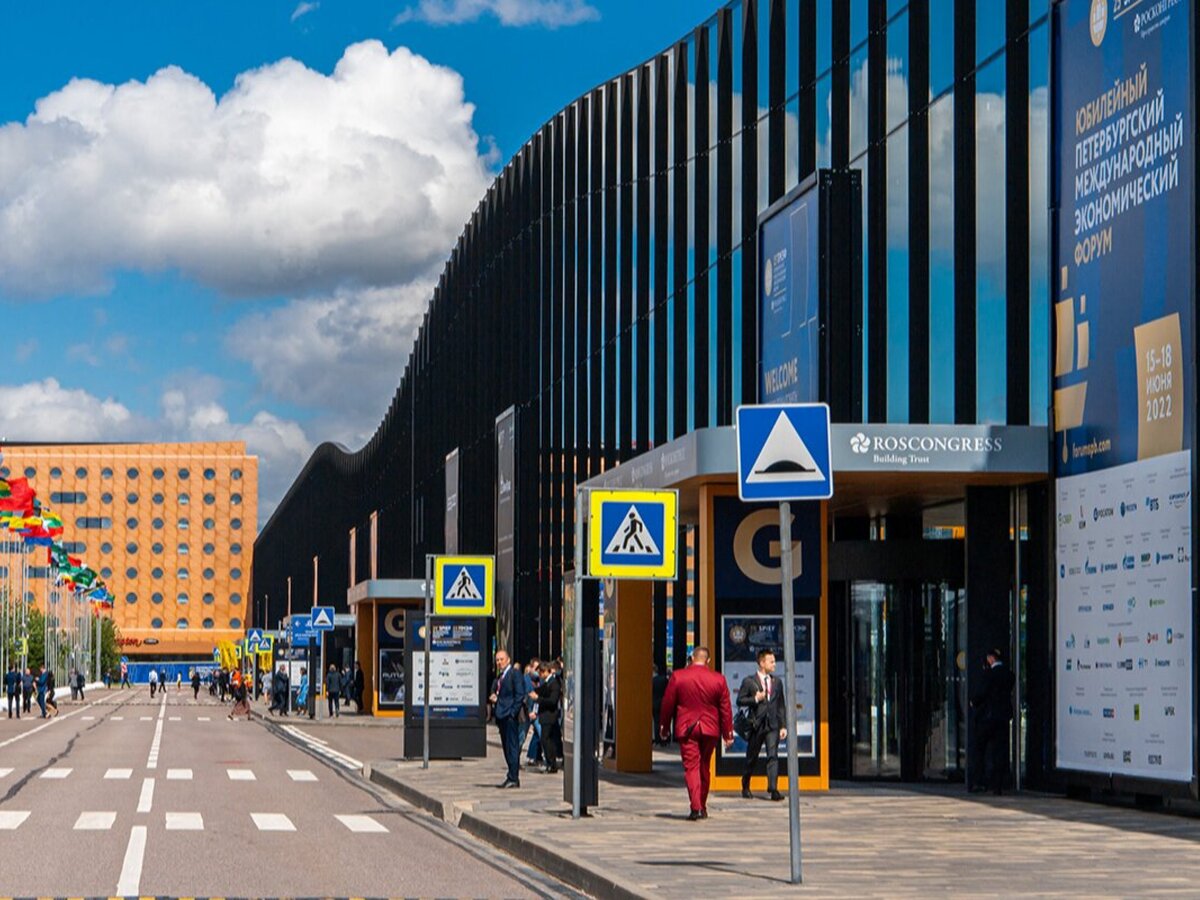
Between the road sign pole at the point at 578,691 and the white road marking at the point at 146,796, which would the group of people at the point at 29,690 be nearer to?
the white road marking at the point at 146,796

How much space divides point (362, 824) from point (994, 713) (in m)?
7.68

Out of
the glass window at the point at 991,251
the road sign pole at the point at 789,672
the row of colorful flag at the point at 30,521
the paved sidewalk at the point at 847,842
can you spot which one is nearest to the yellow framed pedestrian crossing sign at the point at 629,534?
the paved sidewalk at the point at 847,842

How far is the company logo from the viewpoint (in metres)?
23.2

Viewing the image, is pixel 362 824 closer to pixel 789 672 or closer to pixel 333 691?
pixel 789 672

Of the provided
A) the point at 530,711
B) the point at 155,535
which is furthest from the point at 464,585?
the point at 155,535

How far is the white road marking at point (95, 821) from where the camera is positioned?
68.0ft

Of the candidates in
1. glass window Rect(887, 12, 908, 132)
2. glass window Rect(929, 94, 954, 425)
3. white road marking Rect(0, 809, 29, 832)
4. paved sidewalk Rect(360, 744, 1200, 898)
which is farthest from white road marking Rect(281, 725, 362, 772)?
glass window Rect(887, 12, 908, 132)

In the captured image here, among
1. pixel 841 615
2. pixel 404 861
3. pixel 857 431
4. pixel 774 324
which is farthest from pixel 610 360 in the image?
pixel 404 861

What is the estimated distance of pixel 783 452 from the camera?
14.0 meters

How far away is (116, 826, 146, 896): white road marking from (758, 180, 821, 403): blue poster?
12874 millimetres

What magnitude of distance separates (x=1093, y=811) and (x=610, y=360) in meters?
29.5

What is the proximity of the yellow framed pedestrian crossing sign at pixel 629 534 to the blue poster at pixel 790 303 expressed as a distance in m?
9.25

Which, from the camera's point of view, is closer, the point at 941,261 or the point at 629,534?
the point at 629,534

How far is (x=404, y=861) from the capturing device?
1744 cm
